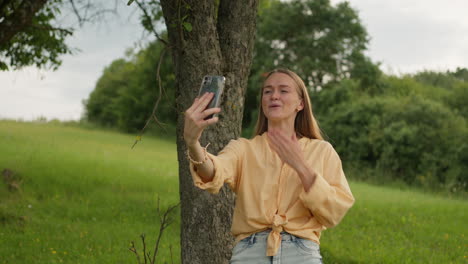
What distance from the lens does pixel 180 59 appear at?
514cm

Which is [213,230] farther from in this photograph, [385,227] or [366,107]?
[366,107]

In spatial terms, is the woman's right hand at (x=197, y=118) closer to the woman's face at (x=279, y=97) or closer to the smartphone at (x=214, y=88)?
the smartphone at (x=214, y=88)

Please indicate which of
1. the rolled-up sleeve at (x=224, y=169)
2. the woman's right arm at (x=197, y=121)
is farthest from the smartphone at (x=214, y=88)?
the rolled-up sleeve at (x=224, y=169)

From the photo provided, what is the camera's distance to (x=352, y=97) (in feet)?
89.2

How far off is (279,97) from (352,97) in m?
24.7

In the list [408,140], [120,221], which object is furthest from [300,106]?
[408,140]

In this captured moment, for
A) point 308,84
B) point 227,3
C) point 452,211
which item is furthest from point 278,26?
point 227,3

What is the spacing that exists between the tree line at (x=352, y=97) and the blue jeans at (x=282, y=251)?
2368mm

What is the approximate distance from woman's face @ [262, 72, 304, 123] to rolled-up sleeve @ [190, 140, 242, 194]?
308 millimetres

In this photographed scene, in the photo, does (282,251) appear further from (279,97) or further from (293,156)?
(279,97)

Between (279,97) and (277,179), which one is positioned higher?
(279,97)

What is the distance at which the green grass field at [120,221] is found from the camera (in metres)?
8.14

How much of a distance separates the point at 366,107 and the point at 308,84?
8.34 metres

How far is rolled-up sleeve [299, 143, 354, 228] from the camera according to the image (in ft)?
9.50
